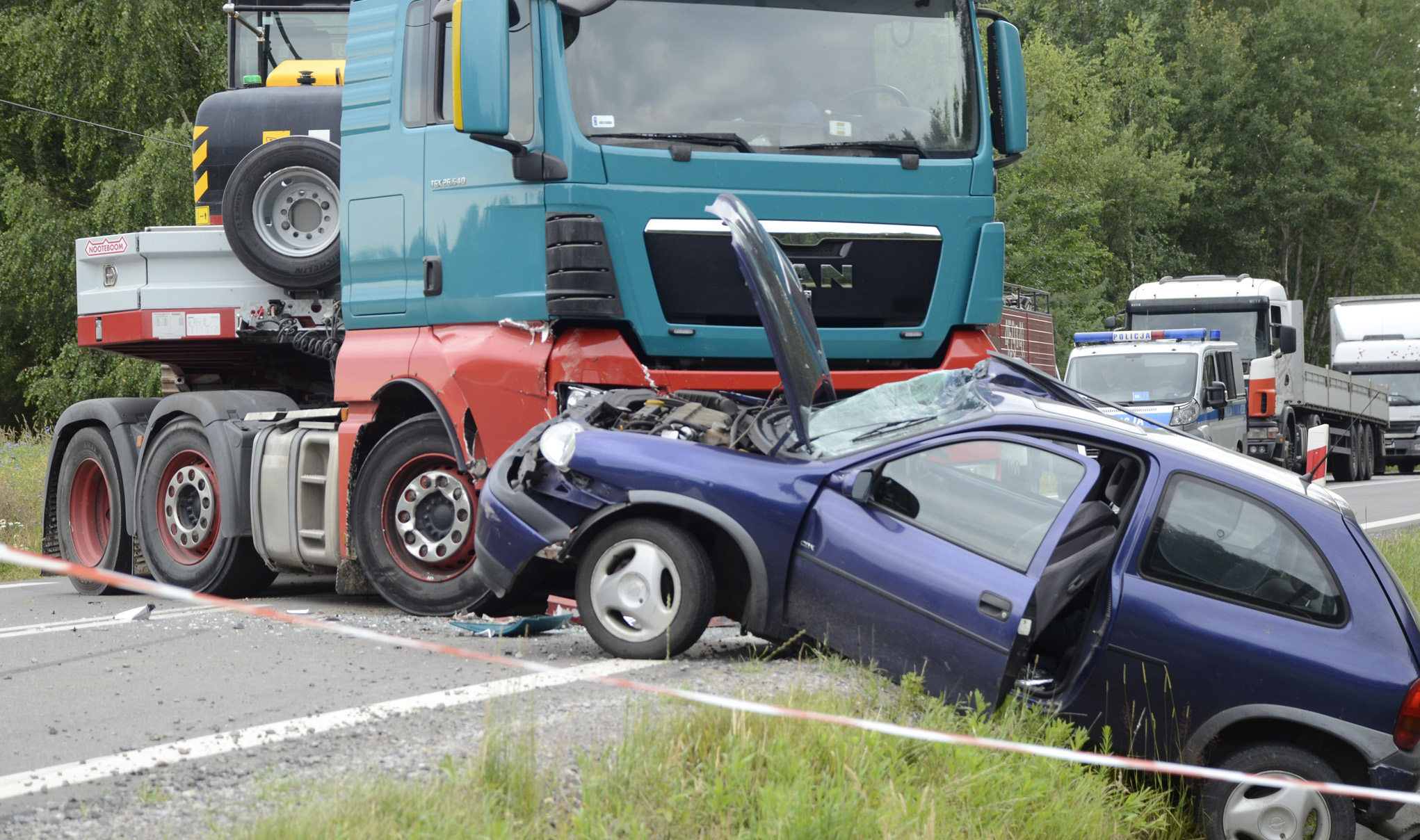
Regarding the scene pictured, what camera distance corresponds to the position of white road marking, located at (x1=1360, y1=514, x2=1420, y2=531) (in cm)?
1490

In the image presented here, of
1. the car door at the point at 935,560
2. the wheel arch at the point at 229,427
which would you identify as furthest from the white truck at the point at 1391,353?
the car door at the point at 935,560

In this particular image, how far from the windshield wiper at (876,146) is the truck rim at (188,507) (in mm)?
4202

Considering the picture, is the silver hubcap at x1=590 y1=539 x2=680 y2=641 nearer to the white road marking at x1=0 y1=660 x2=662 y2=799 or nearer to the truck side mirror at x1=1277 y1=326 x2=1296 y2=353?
the white road marking at x1=0 y1=660 x2=662 y2=799

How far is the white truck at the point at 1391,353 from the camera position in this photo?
32094 millimetres

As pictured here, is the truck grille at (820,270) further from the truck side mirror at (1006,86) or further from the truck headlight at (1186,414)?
the truck headlight at (1186,414)

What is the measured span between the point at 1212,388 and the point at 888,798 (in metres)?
15.4

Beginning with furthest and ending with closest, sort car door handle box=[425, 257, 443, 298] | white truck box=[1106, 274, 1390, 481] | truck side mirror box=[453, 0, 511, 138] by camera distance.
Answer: white truck box=[1106, 274, 1390, 481], car door handle box=[425, 257, 443, 298], truck side mirror box=[453, 0, 511, 138]

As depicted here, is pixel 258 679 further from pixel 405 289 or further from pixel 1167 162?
pixel 1167 162

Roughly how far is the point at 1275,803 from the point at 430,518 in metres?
4.48

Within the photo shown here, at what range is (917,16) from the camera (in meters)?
7.66

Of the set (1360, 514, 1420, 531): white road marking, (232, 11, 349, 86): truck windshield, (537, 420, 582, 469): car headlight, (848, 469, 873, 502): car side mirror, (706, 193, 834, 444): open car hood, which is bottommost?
(1360, 514, 1420, 531): white road marking

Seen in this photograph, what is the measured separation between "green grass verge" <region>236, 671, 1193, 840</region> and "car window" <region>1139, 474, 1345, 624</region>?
68 centimetres

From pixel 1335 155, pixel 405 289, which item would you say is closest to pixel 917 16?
pixel 405 289

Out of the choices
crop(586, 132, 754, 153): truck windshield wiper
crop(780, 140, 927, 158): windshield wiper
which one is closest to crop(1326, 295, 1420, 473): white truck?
crop(780, 140, 927, 158): windshield wiper
